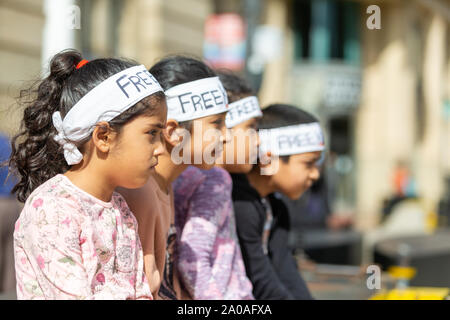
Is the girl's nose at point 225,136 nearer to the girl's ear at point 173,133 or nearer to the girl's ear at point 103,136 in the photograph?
the girl's ear at point 173,133

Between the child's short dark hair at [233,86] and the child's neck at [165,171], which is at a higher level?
the child's short dark hair at [233,86]

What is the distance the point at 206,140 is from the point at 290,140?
0.97 m

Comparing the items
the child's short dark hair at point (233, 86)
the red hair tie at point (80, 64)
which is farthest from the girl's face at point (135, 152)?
the child's short dark hair at point (233, 86)

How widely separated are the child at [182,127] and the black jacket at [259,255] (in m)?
0.58

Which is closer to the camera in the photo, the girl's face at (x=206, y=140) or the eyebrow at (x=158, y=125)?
the eyebrow at (x=158, y=125)

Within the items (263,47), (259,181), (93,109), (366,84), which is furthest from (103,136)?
(366,84)

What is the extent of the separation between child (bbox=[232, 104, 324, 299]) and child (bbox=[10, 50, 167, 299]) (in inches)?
49.8

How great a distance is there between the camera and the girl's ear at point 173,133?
2736 mm

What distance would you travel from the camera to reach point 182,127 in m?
2.76

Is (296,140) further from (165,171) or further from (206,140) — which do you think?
(165,171)

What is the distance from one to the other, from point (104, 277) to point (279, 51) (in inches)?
798
